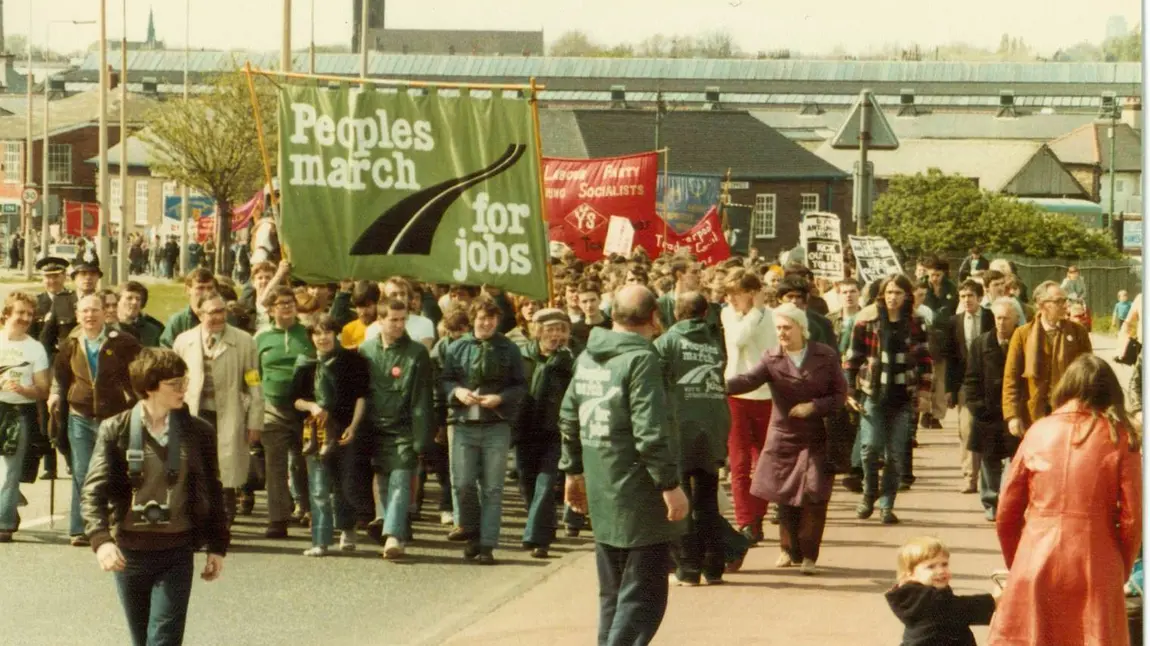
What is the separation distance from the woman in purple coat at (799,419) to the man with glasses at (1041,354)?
139 centimetres

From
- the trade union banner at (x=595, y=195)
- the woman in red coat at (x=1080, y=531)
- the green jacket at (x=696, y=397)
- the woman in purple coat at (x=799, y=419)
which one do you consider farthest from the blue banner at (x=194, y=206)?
the woman in red coat at (x=1080, y=531)

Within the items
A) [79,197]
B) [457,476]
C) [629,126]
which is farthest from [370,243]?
[79,197]

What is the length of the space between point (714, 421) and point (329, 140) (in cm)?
305

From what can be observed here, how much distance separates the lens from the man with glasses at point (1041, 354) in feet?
38.7

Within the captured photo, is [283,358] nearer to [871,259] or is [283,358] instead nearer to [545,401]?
[545,401]

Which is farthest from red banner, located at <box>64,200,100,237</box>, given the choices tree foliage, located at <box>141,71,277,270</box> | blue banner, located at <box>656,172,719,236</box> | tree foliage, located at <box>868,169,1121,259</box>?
tree foliage, located at <box>868,169,1121,259</box>

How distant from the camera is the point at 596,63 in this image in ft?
397

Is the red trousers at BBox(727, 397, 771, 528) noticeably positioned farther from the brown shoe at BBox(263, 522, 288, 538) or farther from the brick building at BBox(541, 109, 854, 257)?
the brick building at BBox(541, 109, 854, 257)

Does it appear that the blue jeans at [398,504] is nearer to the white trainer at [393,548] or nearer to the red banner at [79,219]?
the white trainer at [393,548]

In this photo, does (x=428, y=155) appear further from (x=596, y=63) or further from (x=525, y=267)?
(x=596, y=63)

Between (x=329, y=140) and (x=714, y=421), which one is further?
(x=329, y=140)

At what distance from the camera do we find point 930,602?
690 cm

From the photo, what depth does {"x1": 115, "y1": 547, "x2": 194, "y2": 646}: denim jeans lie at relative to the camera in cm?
713

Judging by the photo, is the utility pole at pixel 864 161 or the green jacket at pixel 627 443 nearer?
the green jacket at pixel 627 443
